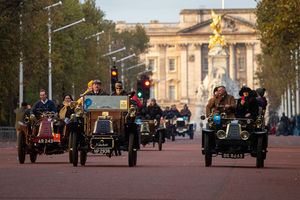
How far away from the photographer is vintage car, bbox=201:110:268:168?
2250 centimetres

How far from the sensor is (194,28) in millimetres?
171750

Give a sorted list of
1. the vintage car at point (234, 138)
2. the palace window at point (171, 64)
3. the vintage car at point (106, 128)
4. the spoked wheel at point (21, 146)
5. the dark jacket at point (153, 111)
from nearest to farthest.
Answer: the vintage car at point (106, 128) → the vintage car at point (234, 138) → the spoked wheel at point (21, 146) → the dark jacket at point (153, 111) → the palace window at point (171, 64)

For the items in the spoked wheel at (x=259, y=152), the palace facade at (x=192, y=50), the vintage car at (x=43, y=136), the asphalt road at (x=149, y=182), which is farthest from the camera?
the palace facade at (x=192, y=50)

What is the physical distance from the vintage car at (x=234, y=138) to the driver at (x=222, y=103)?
306 mm

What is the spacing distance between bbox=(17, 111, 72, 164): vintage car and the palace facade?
470 ft

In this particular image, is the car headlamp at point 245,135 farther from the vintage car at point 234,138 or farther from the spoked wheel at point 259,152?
the spoked wheel at point 259,152

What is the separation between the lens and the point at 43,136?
24266mm

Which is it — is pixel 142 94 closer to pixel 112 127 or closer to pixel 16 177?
pixel 112 127

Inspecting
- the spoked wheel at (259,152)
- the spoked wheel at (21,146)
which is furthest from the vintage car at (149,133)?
the spoked wheel at (259,152)

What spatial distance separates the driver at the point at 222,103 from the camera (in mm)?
23031

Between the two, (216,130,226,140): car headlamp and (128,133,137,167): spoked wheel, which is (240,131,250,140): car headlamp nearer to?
(216,130,226,140): car headlamp

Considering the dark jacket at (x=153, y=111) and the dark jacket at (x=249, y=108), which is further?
the dark jacket at (x=153, y=111)

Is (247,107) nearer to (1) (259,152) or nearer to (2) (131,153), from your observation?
(1) (259,152)

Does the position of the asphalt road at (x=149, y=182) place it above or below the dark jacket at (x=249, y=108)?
below
